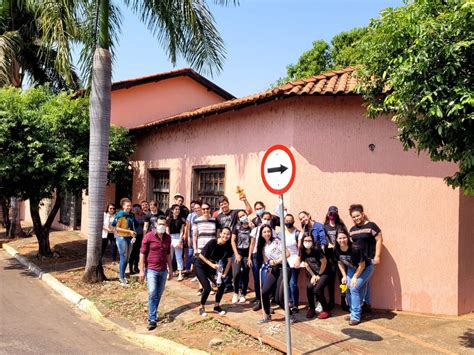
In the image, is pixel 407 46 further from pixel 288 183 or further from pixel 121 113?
pixel 121 113

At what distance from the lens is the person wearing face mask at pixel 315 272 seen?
693cm

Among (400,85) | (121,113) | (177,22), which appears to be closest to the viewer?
(400,85)

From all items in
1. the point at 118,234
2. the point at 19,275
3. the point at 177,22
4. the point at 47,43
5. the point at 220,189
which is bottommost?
the point at 19,275

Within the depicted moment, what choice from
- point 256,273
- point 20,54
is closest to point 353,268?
point 256,273

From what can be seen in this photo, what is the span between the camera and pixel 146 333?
666 cm

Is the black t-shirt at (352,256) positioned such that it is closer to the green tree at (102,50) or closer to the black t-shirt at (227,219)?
the black t-shirt at (227,219)

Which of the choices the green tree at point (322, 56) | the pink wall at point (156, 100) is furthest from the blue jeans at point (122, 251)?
the green tree at point (322, 56)

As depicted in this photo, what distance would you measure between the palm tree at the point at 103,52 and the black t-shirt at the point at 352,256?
5.39 meters

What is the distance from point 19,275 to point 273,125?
24.8ft

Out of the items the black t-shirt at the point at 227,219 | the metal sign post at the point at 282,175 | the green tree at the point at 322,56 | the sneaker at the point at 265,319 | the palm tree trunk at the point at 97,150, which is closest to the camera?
the metal sign post at the point at 282,175

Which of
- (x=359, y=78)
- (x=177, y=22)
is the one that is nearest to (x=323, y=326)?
(x=359, y=78)

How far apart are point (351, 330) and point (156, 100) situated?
494 inches

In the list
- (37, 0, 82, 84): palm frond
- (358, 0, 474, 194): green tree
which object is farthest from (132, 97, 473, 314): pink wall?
(37, 0, 82, 84): palm frond

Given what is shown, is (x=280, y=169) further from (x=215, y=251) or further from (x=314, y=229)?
(x=215, y=251)
